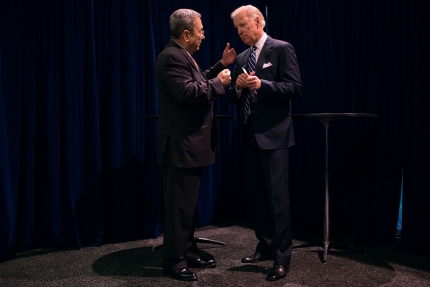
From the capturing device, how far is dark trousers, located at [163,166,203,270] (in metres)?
2.48

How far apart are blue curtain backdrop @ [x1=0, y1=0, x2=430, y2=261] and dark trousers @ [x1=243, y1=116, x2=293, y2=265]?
1069mm

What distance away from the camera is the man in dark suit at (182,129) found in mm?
2398

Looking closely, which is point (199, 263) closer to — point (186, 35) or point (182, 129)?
point (182, 129)

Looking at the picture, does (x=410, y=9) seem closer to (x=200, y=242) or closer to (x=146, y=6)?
(x=146, y=6)

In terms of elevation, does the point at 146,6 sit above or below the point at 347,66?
above

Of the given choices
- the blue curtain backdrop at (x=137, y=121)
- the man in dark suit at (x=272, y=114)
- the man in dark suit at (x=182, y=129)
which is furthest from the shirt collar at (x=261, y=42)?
the blue curtain backdrop at (x=137, y=121)

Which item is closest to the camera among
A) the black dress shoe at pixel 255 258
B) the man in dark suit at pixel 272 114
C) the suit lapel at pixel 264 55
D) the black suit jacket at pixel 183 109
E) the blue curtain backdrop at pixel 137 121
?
the black suit jacket at pixel 183 109

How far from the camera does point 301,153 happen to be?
12.8 feet

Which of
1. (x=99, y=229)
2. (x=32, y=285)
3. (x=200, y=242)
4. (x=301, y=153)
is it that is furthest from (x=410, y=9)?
(x=32, y=285)

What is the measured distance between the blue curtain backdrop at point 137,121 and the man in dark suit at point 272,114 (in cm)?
113

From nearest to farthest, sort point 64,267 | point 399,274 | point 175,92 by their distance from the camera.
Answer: point 175,92, point 399,274, point 64,267

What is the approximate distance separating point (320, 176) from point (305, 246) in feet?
3.27

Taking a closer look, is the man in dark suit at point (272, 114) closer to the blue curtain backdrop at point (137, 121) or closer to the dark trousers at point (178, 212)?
the dark trousers at point (178, 212)

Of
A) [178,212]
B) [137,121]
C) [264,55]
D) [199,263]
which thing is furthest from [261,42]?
[199,263]
